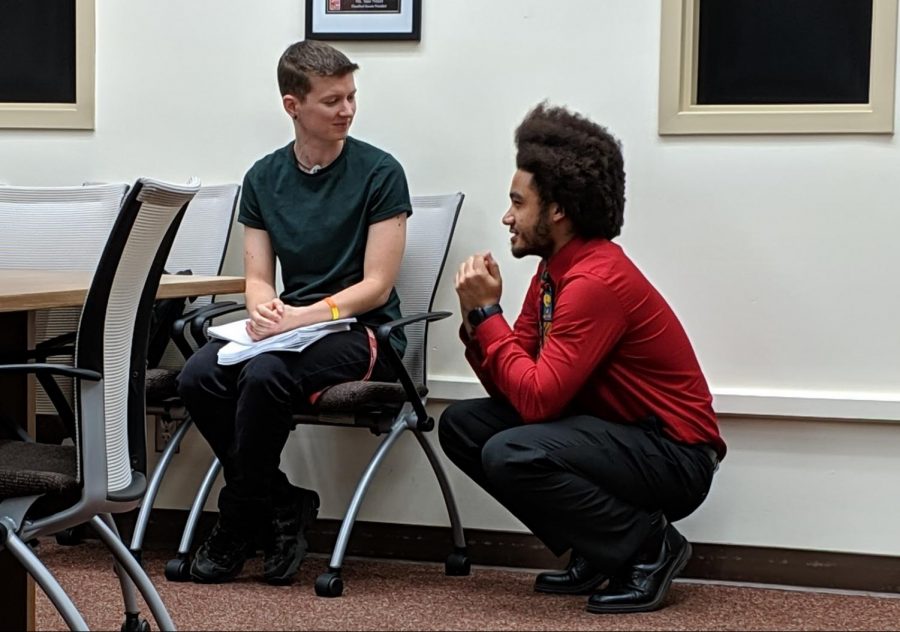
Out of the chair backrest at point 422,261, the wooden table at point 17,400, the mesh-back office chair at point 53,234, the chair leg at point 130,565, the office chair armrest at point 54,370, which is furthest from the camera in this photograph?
the mesh-back office chair at point 53,234

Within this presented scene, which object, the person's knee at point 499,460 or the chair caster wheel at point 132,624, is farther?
the person's knee at point 499,460

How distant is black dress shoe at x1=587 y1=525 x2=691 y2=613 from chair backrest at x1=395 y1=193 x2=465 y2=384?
0.77m

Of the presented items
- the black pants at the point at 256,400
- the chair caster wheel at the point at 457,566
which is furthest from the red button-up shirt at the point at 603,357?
the chair caster wheel at the point at 457,566

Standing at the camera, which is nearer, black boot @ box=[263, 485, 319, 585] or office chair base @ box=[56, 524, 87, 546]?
black boot @ box=[263, 485, 319, 585]

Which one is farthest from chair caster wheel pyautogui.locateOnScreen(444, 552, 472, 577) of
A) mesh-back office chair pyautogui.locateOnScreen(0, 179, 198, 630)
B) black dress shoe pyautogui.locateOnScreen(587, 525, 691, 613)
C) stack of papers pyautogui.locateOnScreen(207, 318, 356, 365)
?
mesh-back office chair pyautogui.locateOnScreen(0, 179, 198, 630)

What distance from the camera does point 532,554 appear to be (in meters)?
3.46

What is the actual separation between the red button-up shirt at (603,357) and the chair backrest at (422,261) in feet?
1.20

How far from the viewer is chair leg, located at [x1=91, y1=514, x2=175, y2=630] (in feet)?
7.57

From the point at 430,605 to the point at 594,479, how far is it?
51 cm

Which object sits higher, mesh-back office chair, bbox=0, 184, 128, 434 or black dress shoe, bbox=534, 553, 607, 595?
mesh-back office chair, bbox=0, 184, 128, 434

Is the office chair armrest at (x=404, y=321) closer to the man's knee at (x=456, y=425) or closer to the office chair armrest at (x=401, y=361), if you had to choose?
the office chair armrest at (x=401, y=361)

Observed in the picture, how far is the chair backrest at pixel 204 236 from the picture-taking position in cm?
356

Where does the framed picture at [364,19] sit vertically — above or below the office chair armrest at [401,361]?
above

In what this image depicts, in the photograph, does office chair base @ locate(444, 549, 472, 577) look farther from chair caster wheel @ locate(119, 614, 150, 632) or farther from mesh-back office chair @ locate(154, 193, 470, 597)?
chair caster wheel @ locate(119, 614, 150, 632)
